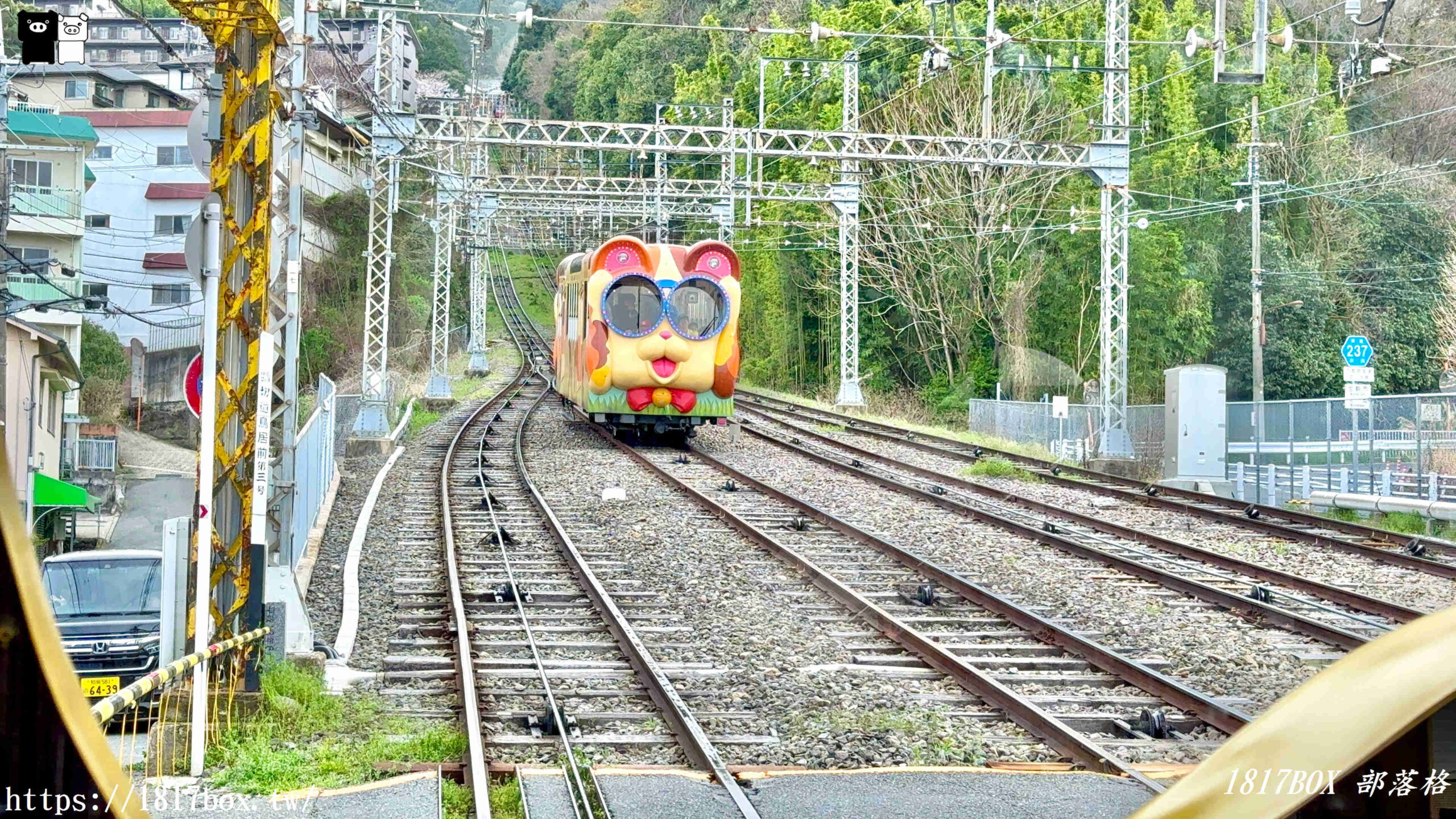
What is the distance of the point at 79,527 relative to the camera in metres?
30.7

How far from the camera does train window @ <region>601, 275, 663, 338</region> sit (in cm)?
2294

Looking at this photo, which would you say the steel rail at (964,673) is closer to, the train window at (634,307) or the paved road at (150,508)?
the train window at (634,307)

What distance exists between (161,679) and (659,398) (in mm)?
17666

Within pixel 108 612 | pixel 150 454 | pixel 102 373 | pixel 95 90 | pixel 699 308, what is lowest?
pixel 108 612

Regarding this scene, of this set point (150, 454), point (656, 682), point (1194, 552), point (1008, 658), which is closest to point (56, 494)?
point (150, 454)

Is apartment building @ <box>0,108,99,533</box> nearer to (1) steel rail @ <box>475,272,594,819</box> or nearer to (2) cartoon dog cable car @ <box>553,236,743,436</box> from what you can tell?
(1) steel rail @ <box>475,272,594,819</box>

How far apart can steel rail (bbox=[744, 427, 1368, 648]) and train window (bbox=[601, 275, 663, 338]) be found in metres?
4.74

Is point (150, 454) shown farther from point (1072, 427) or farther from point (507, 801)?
point (507, 801)

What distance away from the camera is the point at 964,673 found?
27.8 feet

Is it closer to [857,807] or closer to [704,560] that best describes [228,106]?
[857,807]

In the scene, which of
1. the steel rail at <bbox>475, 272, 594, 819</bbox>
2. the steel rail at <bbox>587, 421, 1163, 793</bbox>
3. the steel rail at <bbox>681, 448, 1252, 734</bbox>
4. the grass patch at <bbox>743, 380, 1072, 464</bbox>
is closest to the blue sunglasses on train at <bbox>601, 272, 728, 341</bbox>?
the steel rail at <bbox>475, 272, 594, 819</bbox>

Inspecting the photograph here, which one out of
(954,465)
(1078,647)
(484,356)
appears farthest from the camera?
(484,356)

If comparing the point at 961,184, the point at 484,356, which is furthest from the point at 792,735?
the point at 484,356

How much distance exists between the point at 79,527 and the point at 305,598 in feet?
72.1
